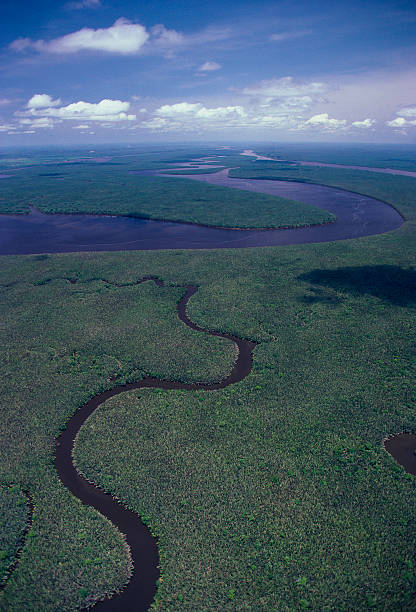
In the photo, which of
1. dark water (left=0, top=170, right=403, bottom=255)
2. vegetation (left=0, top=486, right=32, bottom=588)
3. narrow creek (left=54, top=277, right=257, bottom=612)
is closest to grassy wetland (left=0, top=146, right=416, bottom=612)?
vegetation (left=0, top=486, right=32, bottom=588)

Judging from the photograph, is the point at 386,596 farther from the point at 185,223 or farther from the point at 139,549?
the point at 185,223

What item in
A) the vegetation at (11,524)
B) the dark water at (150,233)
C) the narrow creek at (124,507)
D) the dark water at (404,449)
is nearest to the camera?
the narrow creek at (124,507)

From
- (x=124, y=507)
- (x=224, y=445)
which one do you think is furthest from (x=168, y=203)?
(x=124, y=507)

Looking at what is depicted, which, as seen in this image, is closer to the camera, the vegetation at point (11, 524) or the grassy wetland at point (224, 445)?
the grassy wetland at point (224, 445)

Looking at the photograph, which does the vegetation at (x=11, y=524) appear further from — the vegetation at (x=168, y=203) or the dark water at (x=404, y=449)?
the vegetation at (x=168, y=203)

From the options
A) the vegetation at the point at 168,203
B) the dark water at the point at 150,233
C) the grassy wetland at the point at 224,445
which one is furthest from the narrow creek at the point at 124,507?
the vegetation at the point at 168,203

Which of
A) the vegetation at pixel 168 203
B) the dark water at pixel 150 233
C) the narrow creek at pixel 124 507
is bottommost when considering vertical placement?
the narrow creek at pixel 124 507
